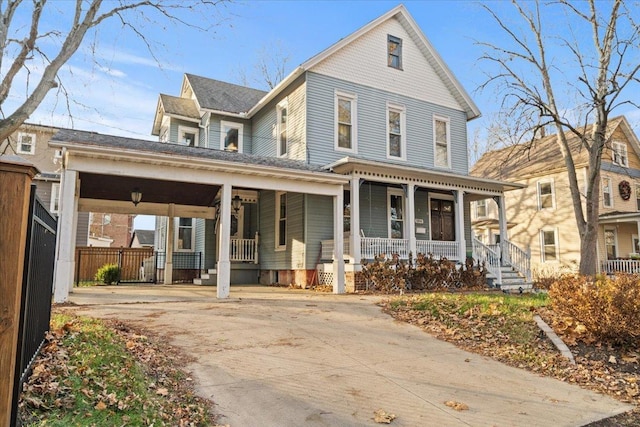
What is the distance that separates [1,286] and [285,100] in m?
14.2

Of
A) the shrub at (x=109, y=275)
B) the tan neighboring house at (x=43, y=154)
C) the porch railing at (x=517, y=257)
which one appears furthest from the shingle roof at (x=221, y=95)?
the porch railing at (x=517, y=257)

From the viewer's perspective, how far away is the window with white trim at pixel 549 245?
74.3 ft

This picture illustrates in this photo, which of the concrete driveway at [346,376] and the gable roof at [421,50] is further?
the gable roof at [421,50]

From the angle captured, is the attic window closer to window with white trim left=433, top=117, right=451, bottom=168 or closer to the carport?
window with white trim left=433, top=117, right=451, bottom=168

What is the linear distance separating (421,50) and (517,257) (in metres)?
9.11

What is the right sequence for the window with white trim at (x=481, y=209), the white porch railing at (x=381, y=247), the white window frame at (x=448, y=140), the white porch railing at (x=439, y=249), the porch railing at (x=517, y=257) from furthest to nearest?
the window with white trim at (x=481, y=209) → the white window frame at (x=448, y=140) → the porch railing at (x=517, y=257) → the white porch railing at (x=439, y=249) → the white porch railing at (x=381, y=247)

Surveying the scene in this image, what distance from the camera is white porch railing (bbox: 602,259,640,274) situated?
66.5ft

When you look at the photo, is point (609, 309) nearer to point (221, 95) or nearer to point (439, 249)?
point (439, 249)

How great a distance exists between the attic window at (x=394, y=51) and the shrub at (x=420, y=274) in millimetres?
7871

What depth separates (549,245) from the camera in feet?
75.5

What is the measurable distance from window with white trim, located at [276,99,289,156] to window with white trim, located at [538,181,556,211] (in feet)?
51.8

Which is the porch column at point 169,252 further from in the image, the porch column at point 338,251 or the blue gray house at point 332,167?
the porch column at point 338,251

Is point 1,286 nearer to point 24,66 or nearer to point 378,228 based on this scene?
point 378,228

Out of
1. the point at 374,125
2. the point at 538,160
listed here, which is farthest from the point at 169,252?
the point at 538,160
